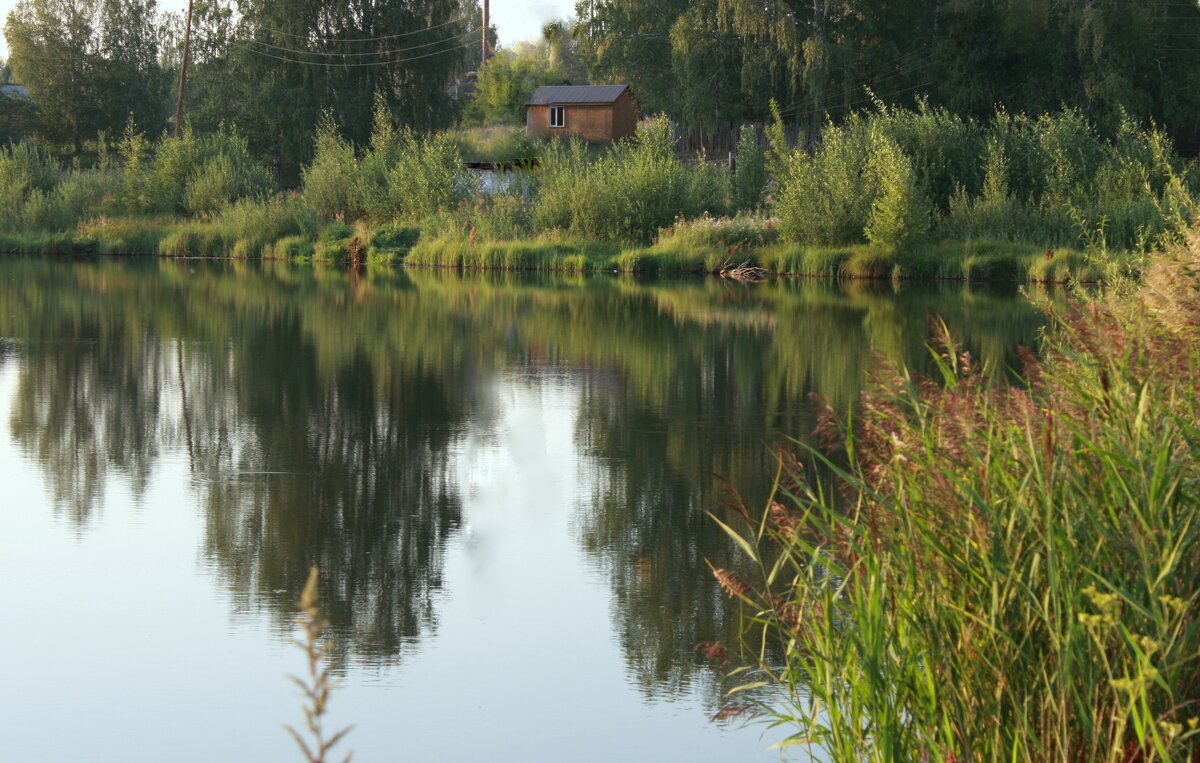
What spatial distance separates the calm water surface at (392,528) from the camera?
18.7 feet

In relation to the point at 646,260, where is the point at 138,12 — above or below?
above

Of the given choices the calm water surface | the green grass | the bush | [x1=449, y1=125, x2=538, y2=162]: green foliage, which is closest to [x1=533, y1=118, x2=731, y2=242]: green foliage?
the green grass

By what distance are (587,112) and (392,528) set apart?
Result: 199 ft

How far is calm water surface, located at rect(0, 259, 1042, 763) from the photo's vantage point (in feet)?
18.7

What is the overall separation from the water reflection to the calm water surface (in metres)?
0.04

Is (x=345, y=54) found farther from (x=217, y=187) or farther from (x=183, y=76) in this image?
(x=217, y=187)

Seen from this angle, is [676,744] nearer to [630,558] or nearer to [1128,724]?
Answer: [1128,724]

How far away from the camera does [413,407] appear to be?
13.1 meters

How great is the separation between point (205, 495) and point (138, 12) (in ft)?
231

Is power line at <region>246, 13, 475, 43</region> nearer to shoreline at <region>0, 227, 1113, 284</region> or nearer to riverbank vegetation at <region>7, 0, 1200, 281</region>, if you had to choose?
riverbank vegetation at <region>7, 0, 1200, 281</region>

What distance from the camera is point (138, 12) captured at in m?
73.9

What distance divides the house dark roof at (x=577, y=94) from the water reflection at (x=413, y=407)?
40.4m

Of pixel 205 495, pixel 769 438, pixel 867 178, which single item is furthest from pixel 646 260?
pixel 205 495

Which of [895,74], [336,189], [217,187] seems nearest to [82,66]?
[217,187]
